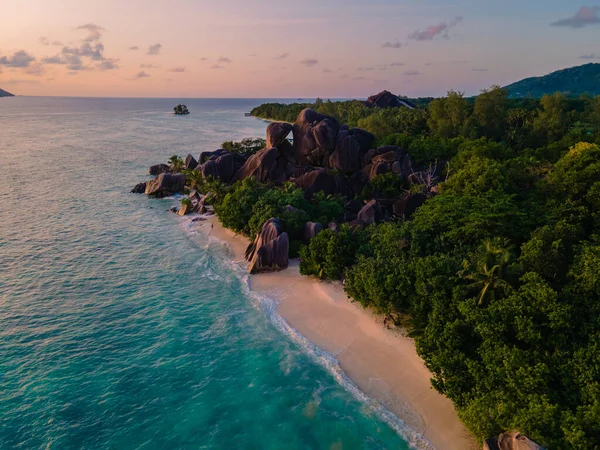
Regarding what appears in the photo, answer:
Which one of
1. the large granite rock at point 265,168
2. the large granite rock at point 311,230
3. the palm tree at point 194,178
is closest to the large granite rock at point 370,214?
the large granite rock at point 311,230

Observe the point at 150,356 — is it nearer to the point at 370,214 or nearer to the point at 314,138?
the point at 370,214

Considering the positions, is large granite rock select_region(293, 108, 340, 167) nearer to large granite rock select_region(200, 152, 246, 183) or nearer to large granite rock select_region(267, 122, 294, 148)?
large granite rock select_region(267, 122, 294, 148)

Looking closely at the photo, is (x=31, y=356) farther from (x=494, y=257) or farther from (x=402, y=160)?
(x=402, y=160)

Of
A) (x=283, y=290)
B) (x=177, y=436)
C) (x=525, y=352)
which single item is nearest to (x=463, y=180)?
(x=283, y=290)

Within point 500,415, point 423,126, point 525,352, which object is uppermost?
point 423,126

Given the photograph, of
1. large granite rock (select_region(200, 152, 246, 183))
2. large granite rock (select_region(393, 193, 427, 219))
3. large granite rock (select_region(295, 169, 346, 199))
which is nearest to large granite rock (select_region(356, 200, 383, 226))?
large granite rock (select_region(393, 193, 427, 219))
